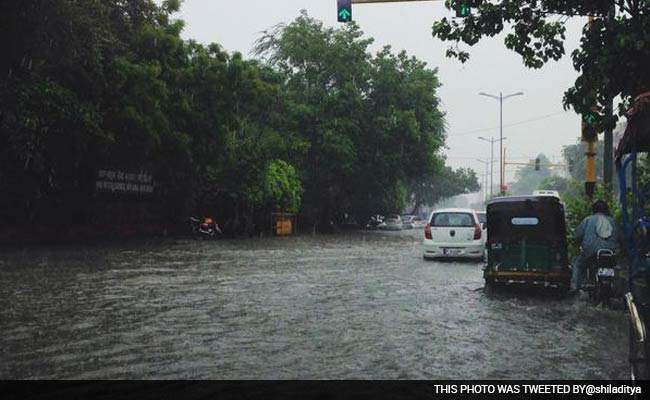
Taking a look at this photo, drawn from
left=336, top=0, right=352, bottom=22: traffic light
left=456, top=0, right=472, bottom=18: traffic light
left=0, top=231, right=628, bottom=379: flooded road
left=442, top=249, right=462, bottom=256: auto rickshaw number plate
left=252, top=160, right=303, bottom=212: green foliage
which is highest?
left=336, top=0, right=352, bottom=22: traffic light

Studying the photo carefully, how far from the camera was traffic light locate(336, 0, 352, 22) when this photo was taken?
1327 cm

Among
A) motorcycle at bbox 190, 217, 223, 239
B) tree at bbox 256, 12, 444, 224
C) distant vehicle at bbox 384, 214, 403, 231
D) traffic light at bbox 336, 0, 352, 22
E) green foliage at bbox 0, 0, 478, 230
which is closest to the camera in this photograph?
traffic light at bbox 336, 0, 352, 22

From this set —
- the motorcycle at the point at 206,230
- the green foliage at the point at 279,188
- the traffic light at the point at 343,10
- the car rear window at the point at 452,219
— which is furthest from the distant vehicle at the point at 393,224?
the traffic light at the point at 343,10

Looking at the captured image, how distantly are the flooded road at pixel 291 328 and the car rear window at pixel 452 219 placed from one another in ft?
12.5

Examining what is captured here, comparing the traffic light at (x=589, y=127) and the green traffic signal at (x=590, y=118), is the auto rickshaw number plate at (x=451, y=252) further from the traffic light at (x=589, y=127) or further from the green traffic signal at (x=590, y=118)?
the green traffic signal at (x=590, y=118)

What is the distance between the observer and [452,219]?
1902cm

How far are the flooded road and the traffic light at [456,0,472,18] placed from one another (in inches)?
184

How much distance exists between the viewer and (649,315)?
17.2 ft

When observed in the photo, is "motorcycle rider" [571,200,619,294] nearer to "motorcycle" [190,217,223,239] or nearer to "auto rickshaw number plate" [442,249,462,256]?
"auto rickshaw number plate" [442,249,462,256]

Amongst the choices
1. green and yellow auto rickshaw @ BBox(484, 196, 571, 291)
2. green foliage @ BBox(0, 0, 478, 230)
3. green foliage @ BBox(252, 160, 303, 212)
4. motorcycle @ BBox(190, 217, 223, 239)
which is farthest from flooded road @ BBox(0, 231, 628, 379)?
green foliage @ BBox(252, 160, 303, 212)

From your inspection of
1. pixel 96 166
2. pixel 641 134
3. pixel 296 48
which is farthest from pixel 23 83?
pixel 296 48

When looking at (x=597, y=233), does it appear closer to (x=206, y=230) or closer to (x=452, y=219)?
(x=452, y=219)

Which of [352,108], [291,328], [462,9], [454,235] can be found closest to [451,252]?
[454,235]
